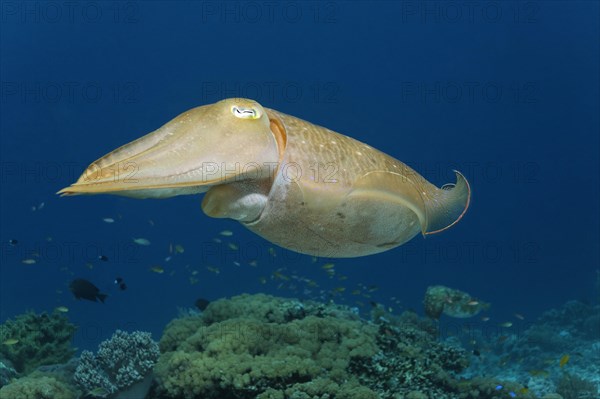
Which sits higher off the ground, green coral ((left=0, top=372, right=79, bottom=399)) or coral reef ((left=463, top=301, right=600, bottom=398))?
coral reef ((left=463, top=301, right=600, bottom=398))

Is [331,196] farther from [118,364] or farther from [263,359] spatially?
[118,364]

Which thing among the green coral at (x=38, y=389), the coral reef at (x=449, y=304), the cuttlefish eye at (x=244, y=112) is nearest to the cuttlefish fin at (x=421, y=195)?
the cuttlefish eye at (x=244, y=112)

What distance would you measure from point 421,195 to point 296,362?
319cm

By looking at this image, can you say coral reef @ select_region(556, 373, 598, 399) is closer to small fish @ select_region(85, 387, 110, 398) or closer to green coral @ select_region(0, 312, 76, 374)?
small fish @ select_region(85, 387, 110, 398)

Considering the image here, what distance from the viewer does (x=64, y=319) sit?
1005 cm

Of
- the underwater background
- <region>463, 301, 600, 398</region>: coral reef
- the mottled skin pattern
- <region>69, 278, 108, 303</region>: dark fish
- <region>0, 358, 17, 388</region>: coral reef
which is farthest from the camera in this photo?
the underwater background

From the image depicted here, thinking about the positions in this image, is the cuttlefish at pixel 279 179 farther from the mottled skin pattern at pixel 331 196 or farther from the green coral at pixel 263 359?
the green coral at pixel 263 359

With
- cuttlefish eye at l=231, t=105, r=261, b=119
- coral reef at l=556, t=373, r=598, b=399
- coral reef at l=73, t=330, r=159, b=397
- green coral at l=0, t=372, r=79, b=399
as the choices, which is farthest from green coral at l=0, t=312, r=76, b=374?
coral reef at l=556, t=373, r=598, b=399

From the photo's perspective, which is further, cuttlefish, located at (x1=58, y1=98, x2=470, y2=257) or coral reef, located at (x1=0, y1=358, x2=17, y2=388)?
coral reef, located at (x1=0, y1=358, x2=17, y2=388)

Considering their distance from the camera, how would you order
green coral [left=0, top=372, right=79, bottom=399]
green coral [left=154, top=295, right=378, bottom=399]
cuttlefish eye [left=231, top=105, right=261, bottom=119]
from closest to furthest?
cuttlefish eye [left=231, top=105, right=261, bottom=119], green coral [left=154, top=295, right=378, bottom=399], green coral [left=0, top=372, right=79, bottom=399]

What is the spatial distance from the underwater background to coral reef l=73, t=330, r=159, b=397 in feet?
97.8

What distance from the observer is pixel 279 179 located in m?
2.61

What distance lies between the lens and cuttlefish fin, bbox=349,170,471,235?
2.73 m

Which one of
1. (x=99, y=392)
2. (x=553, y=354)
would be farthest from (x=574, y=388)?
(x=99, y=392)
